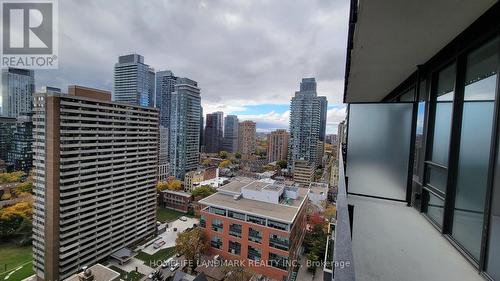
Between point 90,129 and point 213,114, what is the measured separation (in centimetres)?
4247

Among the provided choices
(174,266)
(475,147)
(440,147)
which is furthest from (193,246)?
(475,147)

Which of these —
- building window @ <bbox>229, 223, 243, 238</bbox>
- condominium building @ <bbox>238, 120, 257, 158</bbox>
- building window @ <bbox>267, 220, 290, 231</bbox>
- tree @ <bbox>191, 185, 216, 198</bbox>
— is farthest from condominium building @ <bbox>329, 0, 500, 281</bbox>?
condominium building @ <bbox>238, 120, 257, 158</bbox>

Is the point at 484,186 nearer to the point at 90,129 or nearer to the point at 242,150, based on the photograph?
the point at 90,129

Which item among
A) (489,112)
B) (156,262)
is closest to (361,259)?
(489,112)

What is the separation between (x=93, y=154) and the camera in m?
13.0

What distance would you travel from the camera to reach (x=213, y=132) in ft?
183

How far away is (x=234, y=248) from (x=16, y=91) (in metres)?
42.0

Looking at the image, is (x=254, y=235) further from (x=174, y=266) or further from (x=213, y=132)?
(x=213, y=132)

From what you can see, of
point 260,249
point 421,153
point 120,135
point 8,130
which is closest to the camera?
point 421,153

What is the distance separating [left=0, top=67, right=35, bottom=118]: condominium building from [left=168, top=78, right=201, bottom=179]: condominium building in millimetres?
20783

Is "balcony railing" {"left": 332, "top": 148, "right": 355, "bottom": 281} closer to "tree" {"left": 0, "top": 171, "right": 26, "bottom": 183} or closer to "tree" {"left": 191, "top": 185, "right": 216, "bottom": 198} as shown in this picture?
"tree" {"left": 191, "top": 185, "right": 216, "bottom": 198}

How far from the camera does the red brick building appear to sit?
856 inches

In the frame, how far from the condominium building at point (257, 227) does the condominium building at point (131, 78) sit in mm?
36816

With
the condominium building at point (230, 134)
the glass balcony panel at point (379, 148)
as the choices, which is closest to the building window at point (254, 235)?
the glass balcony panel at point (379, 148)
